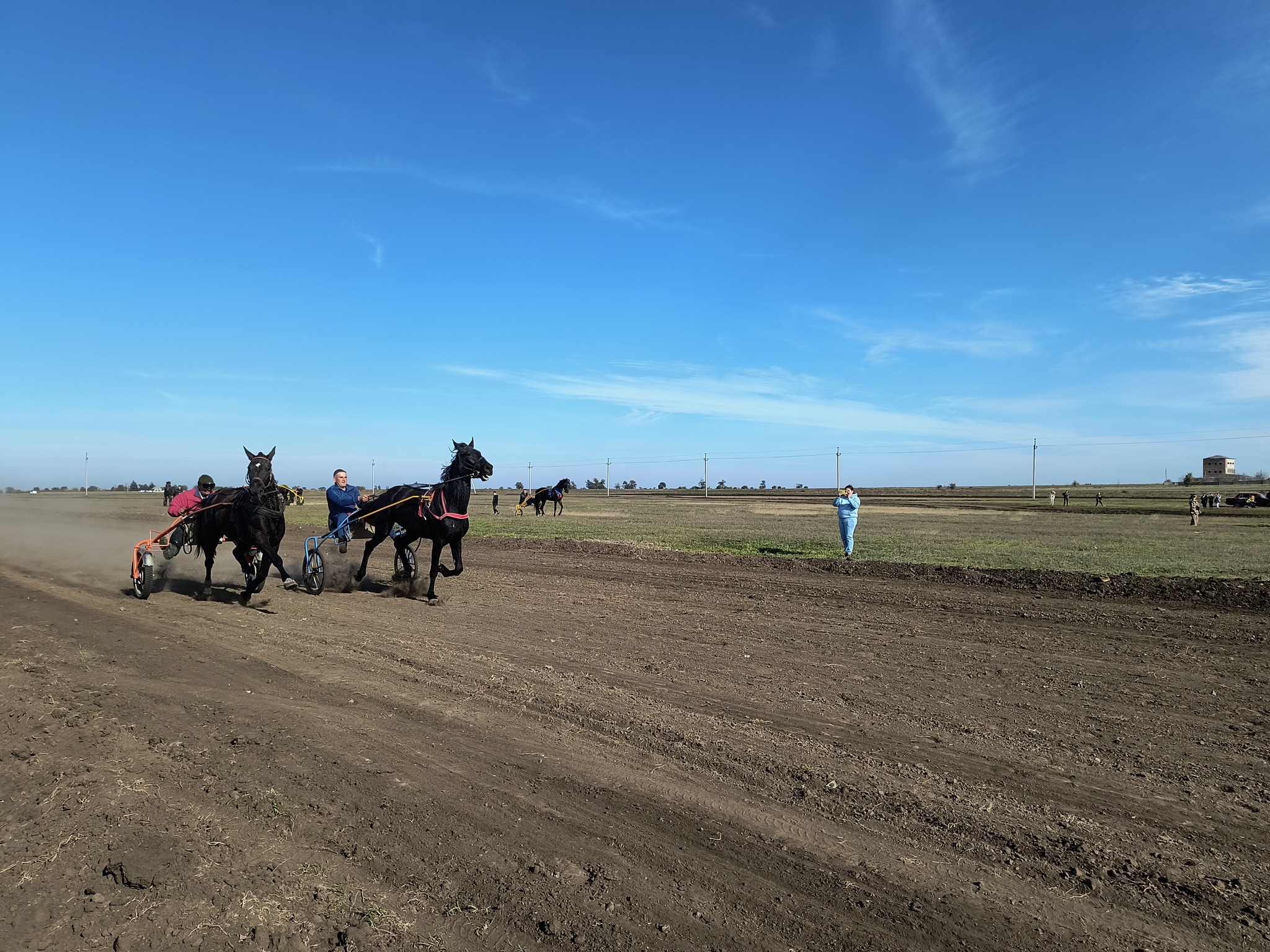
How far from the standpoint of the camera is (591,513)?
51250 mm

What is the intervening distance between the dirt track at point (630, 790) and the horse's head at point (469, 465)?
322cm

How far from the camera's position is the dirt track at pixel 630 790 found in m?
3.35

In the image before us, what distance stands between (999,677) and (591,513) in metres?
44.2

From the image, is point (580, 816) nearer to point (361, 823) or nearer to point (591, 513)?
point (361, 823)

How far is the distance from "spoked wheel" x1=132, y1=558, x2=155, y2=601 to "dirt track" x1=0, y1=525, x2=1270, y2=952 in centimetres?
246

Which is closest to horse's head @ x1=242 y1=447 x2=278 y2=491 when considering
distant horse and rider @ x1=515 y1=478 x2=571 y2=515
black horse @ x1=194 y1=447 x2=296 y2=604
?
black horse @ x1=194 y1=447 x2=296 y2=604

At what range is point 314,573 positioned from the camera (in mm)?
→ 12953

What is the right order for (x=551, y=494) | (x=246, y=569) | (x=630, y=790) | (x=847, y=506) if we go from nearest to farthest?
(x=630, y=790), (x=246, y=569), (x=847, y=506), (x=551, y=494)

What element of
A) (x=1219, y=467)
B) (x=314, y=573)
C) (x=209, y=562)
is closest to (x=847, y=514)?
(x=314, y=573)

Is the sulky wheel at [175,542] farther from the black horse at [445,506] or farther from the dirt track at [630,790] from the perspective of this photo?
the black horse at [445,506]

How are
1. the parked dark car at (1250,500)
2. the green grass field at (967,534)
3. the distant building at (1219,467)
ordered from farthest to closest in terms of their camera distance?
the distant building at (1219,467), the parked dark car at (1250,500), the green grass field at (967,534)

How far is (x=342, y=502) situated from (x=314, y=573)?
139 cm

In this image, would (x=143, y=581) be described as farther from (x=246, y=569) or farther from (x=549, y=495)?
(x=549, y=495)

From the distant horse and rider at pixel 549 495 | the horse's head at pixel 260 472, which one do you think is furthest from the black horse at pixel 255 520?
the distant horse and rider at pixel 549 495
